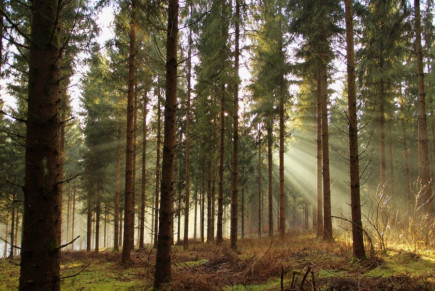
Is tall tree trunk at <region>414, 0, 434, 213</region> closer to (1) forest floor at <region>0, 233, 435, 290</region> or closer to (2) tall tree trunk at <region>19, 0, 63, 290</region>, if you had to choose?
(1) forest floor at <region>0, 233, 435, 290</region>

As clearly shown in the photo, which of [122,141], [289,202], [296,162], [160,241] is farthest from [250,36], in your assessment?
[289,202]

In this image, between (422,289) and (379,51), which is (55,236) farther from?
(379,51)

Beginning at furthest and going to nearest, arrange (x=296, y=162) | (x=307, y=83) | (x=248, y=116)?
(x=296, y=162) → (x=248, y=116) → (x=307, y=83)

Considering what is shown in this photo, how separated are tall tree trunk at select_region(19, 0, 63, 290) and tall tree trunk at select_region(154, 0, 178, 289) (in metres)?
2.82

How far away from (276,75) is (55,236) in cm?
1336

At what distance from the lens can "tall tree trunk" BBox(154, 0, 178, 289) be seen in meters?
5.31

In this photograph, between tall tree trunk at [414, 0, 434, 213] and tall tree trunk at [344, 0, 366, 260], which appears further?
tall tree trunk at [414, 0, 434, 213]

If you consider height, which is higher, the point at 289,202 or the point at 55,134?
the point at 55,134

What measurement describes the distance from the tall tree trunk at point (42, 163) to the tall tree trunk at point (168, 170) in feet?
9.27

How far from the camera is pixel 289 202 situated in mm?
44500

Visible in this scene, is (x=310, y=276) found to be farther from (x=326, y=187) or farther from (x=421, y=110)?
(x=421, y=110)

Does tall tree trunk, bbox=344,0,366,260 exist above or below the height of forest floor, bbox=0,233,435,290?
above

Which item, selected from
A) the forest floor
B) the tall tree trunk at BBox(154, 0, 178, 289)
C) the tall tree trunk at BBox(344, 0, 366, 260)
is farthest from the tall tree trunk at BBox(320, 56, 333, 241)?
the tall tree trunk at BBox(154, 0, 178, 289)

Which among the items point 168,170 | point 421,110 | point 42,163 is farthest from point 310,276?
point 421,110
